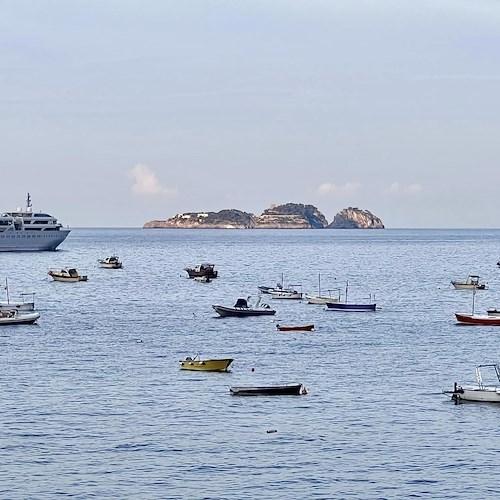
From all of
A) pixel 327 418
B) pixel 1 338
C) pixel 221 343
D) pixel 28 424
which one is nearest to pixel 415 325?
pixel 221 343

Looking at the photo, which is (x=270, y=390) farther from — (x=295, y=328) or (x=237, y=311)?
(x=237, y=311)

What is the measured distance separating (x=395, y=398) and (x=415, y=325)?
48.8 m

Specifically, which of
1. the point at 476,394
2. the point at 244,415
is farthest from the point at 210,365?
the point at 476,394

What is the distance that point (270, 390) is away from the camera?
248ft

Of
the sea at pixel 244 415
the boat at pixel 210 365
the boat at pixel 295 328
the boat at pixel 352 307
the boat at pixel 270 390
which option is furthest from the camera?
the boat at pixel 352 307

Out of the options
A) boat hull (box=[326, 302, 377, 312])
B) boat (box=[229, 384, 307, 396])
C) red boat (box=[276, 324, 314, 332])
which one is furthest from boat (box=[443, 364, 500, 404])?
boat hull (box=[326, 302, 377, 312])

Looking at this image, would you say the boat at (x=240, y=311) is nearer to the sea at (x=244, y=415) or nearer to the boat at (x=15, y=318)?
the sea at (x=244, y=415)

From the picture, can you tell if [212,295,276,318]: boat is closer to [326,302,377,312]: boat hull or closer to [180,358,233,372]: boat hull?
[326,302,377,312]: boat hull

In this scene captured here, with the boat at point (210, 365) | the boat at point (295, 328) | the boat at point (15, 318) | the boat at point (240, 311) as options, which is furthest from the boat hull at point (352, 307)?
the boat at point (210, 365)

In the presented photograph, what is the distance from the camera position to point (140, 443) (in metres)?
62.2

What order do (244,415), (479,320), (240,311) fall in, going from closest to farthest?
(244,415) < (479,320) < (240,311)

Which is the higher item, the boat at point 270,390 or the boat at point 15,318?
the boat at point 15,318

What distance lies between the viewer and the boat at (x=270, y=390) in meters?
75.2

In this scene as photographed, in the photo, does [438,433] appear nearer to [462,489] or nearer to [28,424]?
[462,489]
